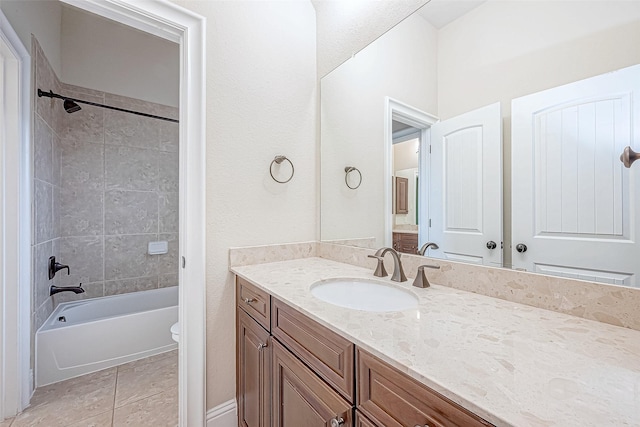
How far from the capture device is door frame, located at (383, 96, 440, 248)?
124cm

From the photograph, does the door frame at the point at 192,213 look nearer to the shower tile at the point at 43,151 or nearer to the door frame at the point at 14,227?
the door frame at the point at 14,227

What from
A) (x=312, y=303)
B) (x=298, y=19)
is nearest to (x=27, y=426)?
(x=312, y=303)

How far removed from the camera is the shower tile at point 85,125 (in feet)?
7.68

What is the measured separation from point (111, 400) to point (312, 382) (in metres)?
1.63

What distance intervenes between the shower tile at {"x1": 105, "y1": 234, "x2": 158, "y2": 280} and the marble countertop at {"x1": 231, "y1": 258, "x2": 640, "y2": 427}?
2403 millimetres

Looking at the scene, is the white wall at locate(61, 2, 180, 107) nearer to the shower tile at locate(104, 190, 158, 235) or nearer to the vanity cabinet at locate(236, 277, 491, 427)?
the shower tile at locate(104, 190, 158, 235)

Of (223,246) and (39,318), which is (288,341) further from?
(39,318)

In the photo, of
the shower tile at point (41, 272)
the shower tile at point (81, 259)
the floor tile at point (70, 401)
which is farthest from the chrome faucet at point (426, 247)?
the shower tile at point (81, 259)

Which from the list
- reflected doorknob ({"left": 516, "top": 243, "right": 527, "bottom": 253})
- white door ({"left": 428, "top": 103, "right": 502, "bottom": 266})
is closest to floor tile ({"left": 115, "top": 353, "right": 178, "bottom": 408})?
white door ({"left": 428, "top": 103, "right": 502, "bottom": 266})

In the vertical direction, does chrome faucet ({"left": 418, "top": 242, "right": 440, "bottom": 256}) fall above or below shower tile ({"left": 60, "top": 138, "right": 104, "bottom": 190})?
below

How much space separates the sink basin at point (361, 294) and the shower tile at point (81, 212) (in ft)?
7.87

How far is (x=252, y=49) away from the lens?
4.95 ft

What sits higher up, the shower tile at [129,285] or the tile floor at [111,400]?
the shower tile at [129,285]

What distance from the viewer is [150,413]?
5.12 feet
